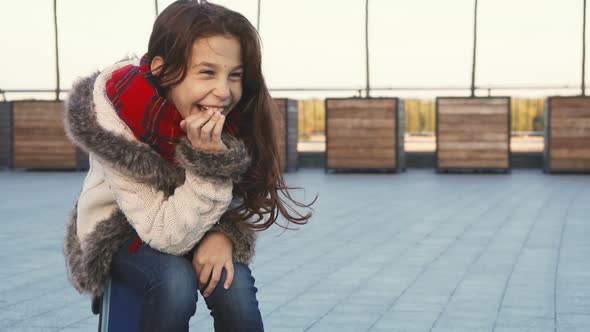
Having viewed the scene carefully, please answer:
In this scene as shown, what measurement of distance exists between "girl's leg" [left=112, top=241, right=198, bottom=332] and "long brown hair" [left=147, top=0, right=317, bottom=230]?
24cm

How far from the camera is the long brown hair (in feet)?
7.60

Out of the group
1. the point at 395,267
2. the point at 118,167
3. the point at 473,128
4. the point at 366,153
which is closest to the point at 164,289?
the point at 118,167

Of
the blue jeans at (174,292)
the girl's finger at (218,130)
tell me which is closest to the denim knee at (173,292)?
the blue jeans at (174,292)

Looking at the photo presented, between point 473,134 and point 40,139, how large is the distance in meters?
7.24

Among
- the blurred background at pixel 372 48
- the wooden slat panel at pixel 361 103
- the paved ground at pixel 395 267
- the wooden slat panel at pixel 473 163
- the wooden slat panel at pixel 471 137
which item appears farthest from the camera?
the blurred background at pixel 372 48

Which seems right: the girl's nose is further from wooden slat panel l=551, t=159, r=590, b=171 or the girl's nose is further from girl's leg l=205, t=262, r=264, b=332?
wooden slat panel l=551, t=159, r=590, b=171

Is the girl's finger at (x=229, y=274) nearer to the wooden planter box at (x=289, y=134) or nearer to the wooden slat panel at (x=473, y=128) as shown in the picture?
the wooden planter box at (x=289, y=134)

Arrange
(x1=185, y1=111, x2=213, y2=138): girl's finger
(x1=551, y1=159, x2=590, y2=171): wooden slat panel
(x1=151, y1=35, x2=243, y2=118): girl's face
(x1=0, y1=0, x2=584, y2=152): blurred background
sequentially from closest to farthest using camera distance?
1. (x1=185, y1=111, x2=213, y2=138): girl's finger
2. (x1=151, y1=35, x2=243, y2=118): girl's face
3. (x1=551, y1=159, x2=590, y2=171): wooden slat panel
4. (x1=0, y1=0, x2=584, y2=152): blurred background

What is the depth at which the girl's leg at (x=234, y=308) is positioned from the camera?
230cm

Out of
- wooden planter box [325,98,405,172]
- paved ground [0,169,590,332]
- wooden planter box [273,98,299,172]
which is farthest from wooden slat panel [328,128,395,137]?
paved ground [0,169,590,332]

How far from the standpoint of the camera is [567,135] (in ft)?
53.4

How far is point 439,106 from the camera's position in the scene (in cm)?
1678

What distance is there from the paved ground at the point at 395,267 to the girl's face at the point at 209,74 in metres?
2.38

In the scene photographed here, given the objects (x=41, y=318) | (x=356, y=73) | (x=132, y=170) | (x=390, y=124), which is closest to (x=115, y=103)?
(x=132, y=170)
